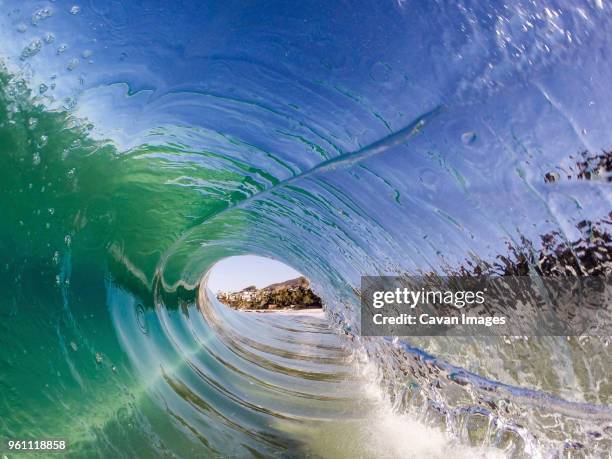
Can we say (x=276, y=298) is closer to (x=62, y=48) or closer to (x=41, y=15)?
(x=62, y=48)

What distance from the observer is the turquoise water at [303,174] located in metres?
2.74

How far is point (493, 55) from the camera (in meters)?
2.63

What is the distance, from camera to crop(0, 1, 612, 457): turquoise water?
2.74 m

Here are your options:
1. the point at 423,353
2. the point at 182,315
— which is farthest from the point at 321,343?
the point at 423,353

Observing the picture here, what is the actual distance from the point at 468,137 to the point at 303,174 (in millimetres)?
1748

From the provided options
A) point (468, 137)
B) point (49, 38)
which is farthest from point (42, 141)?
point (468, 137)

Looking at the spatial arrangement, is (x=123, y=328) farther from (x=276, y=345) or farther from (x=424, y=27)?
(x=276, y=345)

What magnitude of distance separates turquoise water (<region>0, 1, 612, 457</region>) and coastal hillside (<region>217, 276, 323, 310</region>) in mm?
15077

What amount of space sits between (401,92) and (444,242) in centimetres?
141

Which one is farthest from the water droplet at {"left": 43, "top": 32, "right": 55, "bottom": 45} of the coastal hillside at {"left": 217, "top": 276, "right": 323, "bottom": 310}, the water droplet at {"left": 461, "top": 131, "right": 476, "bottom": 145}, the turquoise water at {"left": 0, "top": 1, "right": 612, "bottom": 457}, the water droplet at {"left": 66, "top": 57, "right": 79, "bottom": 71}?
the coastal hillside at {"left": 217, "top": 276, "right": 323, "bottom": 310}

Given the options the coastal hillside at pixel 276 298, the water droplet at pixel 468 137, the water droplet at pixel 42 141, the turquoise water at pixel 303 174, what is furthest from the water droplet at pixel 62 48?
the coastal hillside at pixel 276 298

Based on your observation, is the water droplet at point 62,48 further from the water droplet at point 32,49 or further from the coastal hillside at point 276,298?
the coastal hillside at point 276,298

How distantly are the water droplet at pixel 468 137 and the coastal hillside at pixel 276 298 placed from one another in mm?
16536

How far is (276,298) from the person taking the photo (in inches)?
829
